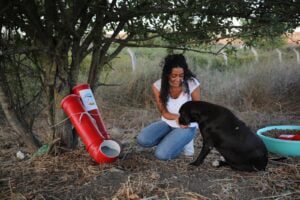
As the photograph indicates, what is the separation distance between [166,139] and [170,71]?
0.73 meters

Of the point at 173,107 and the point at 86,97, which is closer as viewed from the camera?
the point at 86,97

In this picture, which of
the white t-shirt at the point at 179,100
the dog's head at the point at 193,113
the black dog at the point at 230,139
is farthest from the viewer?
the white t-shirt at the point at 179,100

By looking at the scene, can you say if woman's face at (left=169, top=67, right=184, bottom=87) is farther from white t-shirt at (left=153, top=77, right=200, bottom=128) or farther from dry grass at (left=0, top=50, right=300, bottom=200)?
dry grass at (left=0, top=50, right=300, bottom=200)

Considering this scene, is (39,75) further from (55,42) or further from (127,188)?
(127,188)

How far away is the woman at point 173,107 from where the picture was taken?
13.9 feet

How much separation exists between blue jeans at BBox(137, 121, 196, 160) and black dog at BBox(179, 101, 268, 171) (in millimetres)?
595

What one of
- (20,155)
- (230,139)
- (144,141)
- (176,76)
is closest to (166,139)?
(144,141)

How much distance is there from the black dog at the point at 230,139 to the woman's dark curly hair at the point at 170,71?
690 mm

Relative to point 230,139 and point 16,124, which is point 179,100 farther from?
point 16,124

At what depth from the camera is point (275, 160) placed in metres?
4.02

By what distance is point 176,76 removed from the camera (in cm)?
425

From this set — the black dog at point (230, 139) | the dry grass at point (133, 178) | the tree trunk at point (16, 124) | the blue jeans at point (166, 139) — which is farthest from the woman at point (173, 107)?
the tree trunk at point (16, 124)

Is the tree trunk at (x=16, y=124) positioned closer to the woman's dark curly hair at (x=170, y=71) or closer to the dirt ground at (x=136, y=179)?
the dirt ground at (x=136, y=179)

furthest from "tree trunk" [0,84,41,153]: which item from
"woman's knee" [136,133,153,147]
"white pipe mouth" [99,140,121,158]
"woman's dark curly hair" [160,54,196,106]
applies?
"woman's dark curly hair" [160,54,196,106]
